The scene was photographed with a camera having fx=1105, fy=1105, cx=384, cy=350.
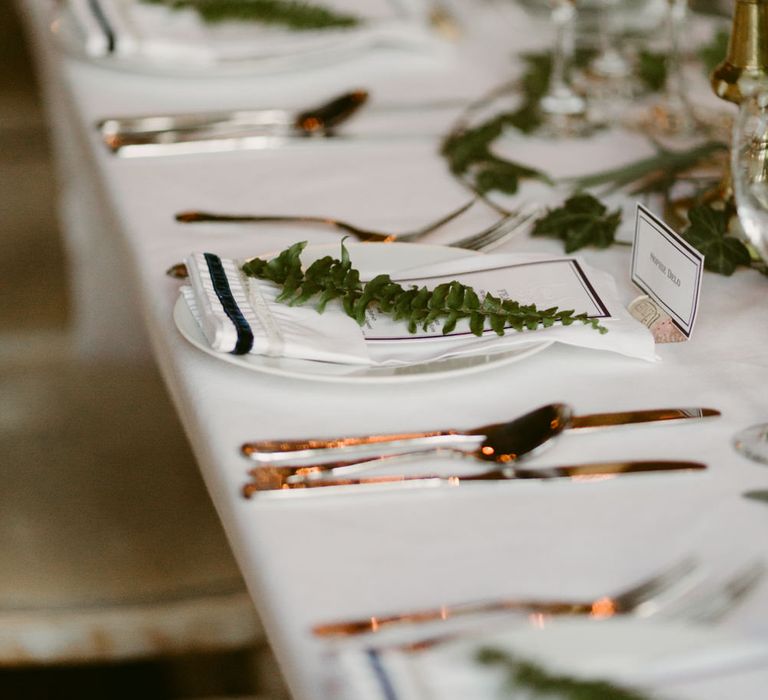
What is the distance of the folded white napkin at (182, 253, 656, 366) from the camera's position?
766 mm

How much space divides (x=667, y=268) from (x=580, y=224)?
0.17m

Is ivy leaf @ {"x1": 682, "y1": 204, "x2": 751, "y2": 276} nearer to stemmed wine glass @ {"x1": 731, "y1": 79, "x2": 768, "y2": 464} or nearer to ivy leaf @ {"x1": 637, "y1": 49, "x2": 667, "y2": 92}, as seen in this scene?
stemmed wine glass @ {"x1": 731, "y1": 79, "x2": 768, "y2": 464}

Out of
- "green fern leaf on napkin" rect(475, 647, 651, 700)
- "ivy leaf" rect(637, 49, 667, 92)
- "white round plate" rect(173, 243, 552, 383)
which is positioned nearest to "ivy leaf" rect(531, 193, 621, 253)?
"white round plate" rect(173, 243, 552, 383)

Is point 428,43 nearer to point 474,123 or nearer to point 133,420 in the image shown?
point 474,123

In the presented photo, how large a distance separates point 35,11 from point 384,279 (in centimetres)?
116

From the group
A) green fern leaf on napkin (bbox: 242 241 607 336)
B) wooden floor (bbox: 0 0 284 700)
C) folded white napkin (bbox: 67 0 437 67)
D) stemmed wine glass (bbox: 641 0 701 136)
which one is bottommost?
wooden floor (bbox: 0 0 284 700)

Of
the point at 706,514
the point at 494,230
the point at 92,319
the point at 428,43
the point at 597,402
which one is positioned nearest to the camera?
the point at 706,514

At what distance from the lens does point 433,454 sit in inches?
27.4

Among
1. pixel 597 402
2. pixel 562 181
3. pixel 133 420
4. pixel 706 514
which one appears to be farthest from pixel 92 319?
pixel 706 514

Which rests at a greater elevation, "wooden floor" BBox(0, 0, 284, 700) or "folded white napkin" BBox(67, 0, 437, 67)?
"folded white napkin" BBox(67, 0, 437, 67)

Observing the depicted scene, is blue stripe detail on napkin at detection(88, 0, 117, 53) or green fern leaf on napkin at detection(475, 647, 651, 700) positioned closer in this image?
green fern leaf on napkin at detection(475, 647, 651, 700)

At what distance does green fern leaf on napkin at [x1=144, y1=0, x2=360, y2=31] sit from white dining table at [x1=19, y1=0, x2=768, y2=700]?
0.26 m

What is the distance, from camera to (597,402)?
0.77 meters

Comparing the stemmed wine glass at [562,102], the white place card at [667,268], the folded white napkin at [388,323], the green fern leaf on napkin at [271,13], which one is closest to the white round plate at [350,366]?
the folded white napkin at [388,323]
